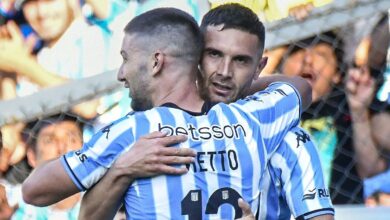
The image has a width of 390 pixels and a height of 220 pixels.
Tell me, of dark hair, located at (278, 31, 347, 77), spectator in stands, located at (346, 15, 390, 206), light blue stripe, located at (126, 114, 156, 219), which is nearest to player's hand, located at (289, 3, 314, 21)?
dark hair, located at (278, 31, 347, 77)

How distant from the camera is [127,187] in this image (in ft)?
7.78

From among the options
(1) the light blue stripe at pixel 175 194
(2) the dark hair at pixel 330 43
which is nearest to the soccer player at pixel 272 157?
(1) the light blue stripe at pixel 175 194

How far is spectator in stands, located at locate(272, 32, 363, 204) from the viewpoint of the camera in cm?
412

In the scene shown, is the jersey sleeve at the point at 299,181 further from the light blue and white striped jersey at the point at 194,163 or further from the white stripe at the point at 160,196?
the white stripe at the point at 160,196

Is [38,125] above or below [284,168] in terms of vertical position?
above

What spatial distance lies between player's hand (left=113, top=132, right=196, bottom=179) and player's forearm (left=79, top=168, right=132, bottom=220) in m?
0.02

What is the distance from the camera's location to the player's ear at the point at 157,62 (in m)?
2.41

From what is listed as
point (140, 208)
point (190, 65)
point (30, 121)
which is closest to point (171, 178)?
point (140, 208)

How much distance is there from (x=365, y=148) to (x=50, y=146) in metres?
1.27

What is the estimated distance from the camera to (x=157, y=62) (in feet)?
7.93

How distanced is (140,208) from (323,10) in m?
1.99

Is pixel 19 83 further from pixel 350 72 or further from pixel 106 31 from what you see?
pixel 350 72

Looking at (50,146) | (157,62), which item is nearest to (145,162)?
A: (157,62)

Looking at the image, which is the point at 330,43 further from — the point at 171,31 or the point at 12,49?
the point at 171,31
